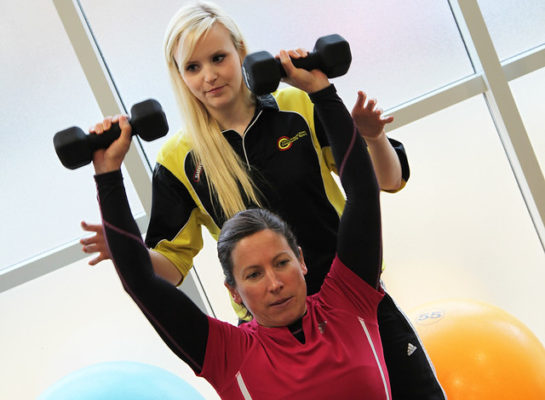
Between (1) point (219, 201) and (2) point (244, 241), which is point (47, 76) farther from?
(2) point (244, 241)

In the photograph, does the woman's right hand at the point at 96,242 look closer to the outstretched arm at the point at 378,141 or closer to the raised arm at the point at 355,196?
the raised arm at the point at 355,196

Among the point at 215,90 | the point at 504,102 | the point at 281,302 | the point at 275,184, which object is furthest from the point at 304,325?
the point at 504,102

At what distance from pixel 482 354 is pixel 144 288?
1.28 metres

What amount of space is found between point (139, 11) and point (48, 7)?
0.39 m

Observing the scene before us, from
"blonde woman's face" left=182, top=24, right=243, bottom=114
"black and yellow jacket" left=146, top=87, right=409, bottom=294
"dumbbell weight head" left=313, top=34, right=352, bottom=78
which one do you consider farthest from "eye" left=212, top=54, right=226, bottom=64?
"dumbbell weight head" left=313, top=34, right=352, bottom=78

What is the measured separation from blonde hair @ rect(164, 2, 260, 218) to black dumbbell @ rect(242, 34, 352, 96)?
210mm

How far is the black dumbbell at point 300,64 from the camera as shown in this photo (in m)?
1.36

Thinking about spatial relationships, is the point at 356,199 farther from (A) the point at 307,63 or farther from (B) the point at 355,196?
(A) the point at 307,63

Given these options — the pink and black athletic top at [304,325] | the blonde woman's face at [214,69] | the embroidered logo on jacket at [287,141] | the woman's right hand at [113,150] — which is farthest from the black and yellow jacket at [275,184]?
the woman's right hand at [113,150]

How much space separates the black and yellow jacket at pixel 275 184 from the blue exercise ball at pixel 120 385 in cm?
43

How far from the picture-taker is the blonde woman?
1511 millimetres

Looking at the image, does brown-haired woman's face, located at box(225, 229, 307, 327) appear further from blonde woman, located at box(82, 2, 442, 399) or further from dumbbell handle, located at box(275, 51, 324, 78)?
dumbbell handle, located at box(275, 51, 324, 78)

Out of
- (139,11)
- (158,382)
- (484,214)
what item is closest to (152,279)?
(158,382)

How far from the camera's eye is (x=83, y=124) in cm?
283
